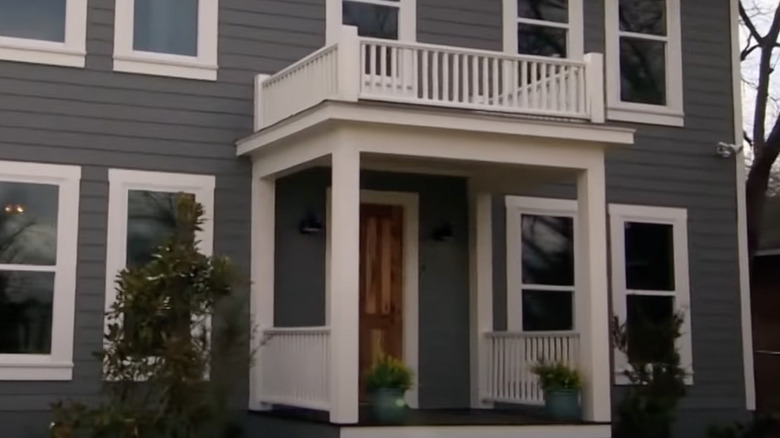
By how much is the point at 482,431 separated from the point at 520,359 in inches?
62.2

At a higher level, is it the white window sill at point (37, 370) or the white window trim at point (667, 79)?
the white window trim at point (667, 79)

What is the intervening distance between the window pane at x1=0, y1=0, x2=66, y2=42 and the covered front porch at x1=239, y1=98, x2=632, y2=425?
1995 mm

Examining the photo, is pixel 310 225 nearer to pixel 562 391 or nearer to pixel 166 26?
pixel 166 26

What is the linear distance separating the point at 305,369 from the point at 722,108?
609 cm

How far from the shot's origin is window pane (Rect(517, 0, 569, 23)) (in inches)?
491

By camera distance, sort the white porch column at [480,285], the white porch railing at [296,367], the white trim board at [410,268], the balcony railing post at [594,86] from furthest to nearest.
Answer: the white porch column at [480,285]
the white trim board at [410,268]
the balcony railing post at [594,86]
the white porch railing at [296,367]

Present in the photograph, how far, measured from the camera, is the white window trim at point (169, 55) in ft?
35.1

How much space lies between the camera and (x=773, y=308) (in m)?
20.0

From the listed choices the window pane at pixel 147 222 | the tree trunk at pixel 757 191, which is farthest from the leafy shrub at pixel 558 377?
the tree trunk at pixel 757 191

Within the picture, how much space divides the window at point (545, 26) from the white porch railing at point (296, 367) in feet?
13.6

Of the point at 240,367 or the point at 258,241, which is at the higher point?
the point at 258,241

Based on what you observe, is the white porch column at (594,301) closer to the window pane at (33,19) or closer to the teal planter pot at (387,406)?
the teal planter pot at (387,406)

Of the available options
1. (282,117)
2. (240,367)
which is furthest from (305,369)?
(282,117)

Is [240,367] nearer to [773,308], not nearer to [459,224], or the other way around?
[459,224]
